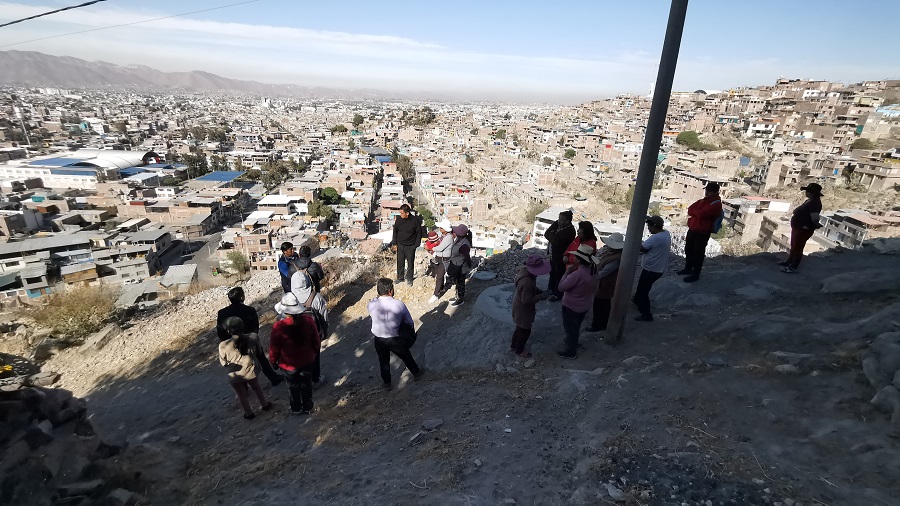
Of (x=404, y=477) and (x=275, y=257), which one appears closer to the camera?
(x=404, y=477)

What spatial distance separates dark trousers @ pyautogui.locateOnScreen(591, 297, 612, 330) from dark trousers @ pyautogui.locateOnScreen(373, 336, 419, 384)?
6.96 ft

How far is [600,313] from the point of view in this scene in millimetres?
4805

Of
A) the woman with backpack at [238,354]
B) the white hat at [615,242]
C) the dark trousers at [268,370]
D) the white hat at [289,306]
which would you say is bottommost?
the dark trousers at [268,370]

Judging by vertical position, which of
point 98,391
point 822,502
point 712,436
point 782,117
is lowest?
point 98,391

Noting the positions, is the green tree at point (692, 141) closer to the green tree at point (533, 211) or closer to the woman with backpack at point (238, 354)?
the green tree at point (533, 211)

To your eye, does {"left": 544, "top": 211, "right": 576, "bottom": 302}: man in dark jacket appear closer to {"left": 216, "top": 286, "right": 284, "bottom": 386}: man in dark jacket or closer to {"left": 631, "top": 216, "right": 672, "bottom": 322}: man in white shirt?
{"left": 631, "top": 216, "right": 672, "bottom": 322}: man in white shirt

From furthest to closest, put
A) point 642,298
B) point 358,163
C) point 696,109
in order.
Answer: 1. point 696,109
2. point 358,163
3. point 642,298

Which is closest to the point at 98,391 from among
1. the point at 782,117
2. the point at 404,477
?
the point at 404,477

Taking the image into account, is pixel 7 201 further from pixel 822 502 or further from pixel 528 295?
pixel 822 502

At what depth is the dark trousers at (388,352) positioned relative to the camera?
4176mm

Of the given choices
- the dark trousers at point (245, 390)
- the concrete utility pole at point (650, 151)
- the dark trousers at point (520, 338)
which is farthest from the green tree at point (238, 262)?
the concrete utility pole at point (650, 151)

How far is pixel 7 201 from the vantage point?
33.6 m

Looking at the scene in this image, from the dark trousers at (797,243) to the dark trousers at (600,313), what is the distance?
322 cm

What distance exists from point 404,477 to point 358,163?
5687 centimetres
